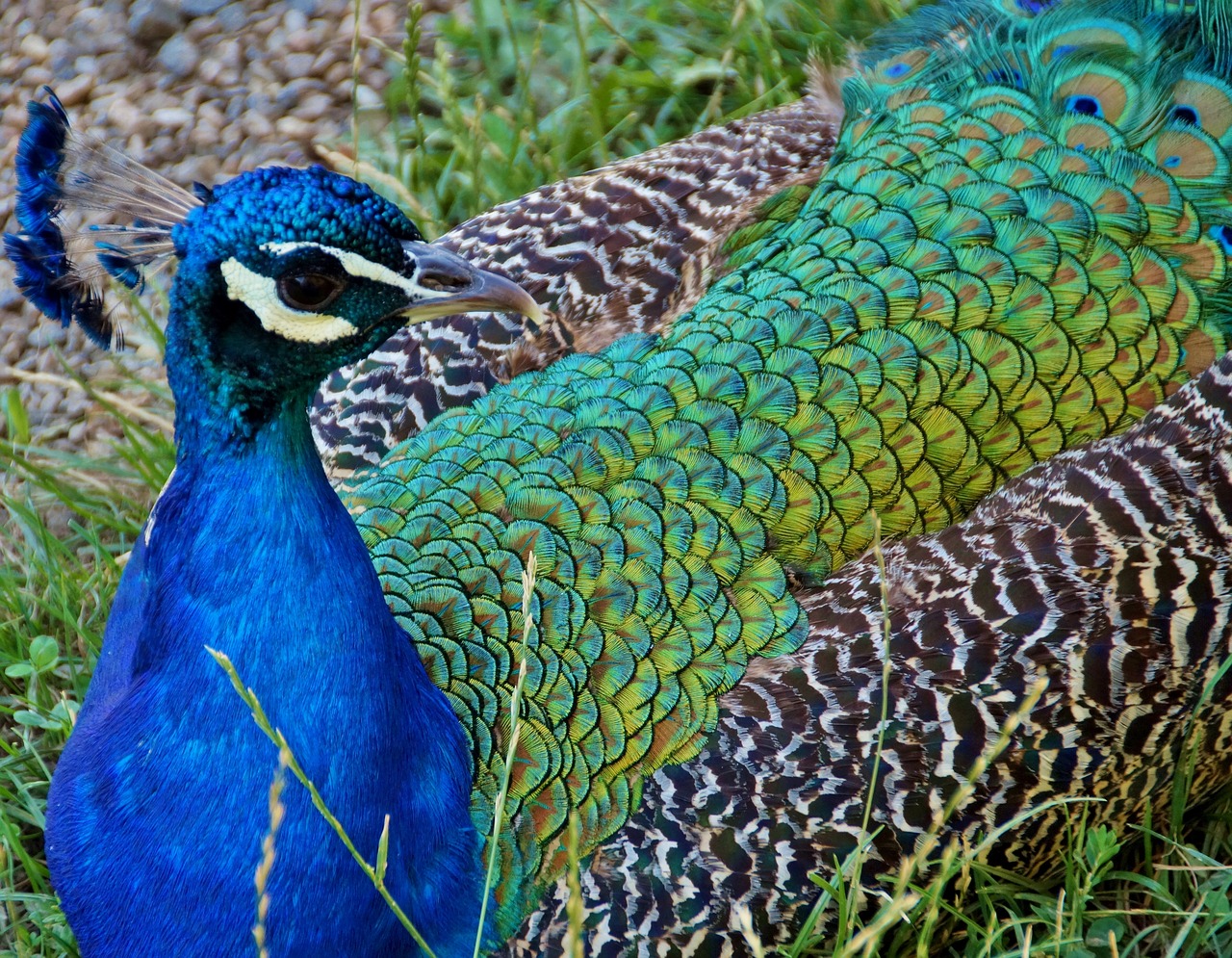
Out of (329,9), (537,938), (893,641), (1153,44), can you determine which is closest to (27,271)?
(537,938)

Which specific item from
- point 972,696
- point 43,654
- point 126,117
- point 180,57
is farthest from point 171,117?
point 972,696

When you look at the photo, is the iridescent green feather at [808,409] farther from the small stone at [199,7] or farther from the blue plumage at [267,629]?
the small stone at [199,7]

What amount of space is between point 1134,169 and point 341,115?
2358 mm

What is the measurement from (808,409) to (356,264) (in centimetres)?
78

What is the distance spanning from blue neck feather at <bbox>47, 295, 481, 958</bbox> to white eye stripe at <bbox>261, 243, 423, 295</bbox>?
0.18m

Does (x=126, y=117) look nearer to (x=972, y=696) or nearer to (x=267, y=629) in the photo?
(x=267, y=629)

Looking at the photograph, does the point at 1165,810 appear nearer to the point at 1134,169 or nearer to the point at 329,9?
the point at 1134,169

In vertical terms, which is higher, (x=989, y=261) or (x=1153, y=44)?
(x=1153, y=44)

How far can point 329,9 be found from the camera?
4254mm

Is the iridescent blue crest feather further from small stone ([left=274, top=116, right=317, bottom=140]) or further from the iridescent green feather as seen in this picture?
small stone ([left=274, top=116, right=317, bottom=140])

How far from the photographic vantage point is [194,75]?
420 centimetres

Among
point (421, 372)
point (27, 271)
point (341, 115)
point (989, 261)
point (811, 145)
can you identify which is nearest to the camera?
point (27, 271)

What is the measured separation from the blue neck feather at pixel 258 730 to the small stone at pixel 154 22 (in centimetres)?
268

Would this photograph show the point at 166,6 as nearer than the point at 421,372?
No
